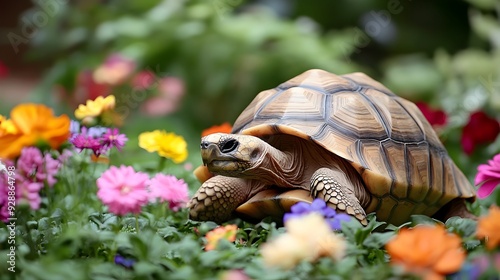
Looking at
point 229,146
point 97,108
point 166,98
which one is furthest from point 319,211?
point 166,98

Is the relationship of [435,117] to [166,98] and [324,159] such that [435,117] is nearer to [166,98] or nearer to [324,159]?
[324,159]

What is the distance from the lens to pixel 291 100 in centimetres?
180

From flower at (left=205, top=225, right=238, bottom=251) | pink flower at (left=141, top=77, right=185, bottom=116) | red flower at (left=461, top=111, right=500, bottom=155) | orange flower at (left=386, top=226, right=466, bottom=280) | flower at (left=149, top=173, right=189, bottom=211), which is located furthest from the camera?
pink flower at (left=141, top=77, right=185, bottom=116)

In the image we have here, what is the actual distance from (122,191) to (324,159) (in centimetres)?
72

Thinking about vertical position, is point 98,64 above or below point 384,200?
above

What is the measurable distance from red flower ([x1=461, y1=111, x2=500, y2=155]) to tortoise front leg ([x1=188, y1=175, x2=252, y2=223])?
137 centimetres

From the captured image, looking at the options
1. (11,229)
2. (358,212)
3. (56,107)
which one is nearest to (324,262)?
(358,212)

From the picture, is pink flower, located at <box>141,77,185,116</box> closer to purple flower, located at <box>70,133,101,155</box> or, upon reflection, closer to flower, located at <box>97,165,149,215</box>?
purple flower, located at <box>70,133,101,155</box>

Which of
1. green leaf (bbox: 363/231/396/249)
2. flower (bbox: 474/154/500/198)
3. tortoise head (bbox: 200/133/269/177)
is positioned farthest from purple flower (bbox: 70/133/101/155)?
flower (bbox: 474/154/500/198)

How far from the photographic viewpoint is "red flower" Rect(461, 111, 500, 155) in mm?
2764

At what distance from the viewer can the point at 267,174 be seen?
1727 millimetres

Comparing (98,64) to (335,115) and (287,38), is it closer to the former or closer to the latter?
(287,38)

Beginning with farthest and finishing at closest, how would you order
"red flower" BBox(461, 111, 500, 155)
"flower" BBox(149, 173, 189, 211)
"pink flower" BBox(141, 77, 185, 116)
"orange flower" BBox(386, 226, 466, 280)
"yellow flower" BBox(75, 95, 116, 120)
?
"pink flower" BBox(141, 77, 185, 116)
"red flower" BBox(461, 111, 500, 155)
"yellow flower" BBox(75, 95, 116, 120)
"flower" BBox(149, 173, 189, 211)
"orange flower" BBox(386, 226, 466, 280)

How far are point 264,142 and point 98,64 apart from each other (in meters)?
3.06
